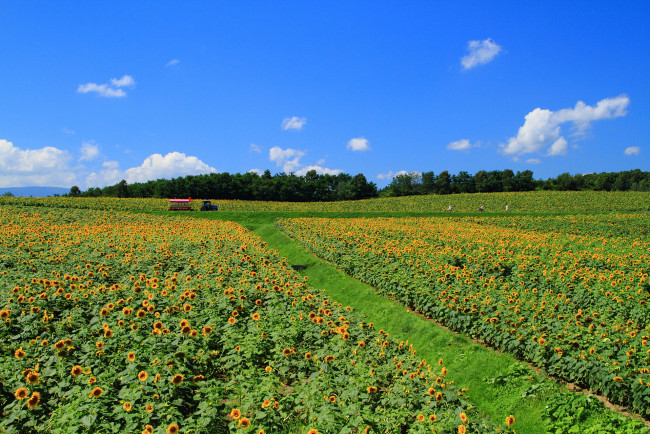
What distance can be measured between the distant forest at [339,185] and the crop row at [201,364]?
77.2 metres

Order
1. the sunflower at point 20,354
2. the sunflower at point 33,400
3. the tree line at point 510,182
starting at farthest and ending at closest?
the tree line at point 510,182
the sunflower at point 20,354
the sunflower at point 33,400

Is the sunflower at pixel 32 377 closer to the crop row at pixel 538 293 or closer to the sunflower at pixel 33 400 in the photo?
the sunflower at pixel 33 400

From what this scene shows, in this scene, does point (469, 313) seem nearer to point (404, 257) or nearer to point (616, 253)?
point (404, 257)

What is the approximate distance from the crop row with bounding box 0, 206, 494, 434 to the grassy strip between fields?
776 millimetres

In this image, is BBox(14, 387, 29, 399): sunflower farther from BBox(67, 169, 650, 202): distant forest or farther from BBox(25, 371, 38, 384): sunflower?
BBox(67, 169, 650, 202): distant forest

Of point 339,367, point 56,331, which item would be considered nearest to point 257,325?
point 339,367

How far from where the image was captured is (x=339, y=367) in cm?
519

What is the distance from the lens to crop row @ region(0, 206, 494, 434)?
405cm

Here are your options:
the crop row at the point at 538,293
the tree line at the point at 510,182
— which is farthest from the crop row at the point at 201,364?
the tree line at the point at 510,182

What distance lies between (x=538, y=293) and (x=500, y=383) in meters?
3.46

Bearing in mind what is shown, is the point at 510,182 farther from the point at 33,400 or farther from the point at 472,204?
the point at 33,400

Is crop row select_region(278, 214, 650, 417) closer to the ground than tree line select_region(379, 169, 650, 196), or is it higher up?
closer to the ground

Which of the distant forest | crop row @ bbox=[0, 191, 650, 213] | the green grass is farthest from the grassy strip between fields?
the distant forest

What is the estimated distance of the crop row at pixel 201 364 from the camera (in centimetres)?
405
